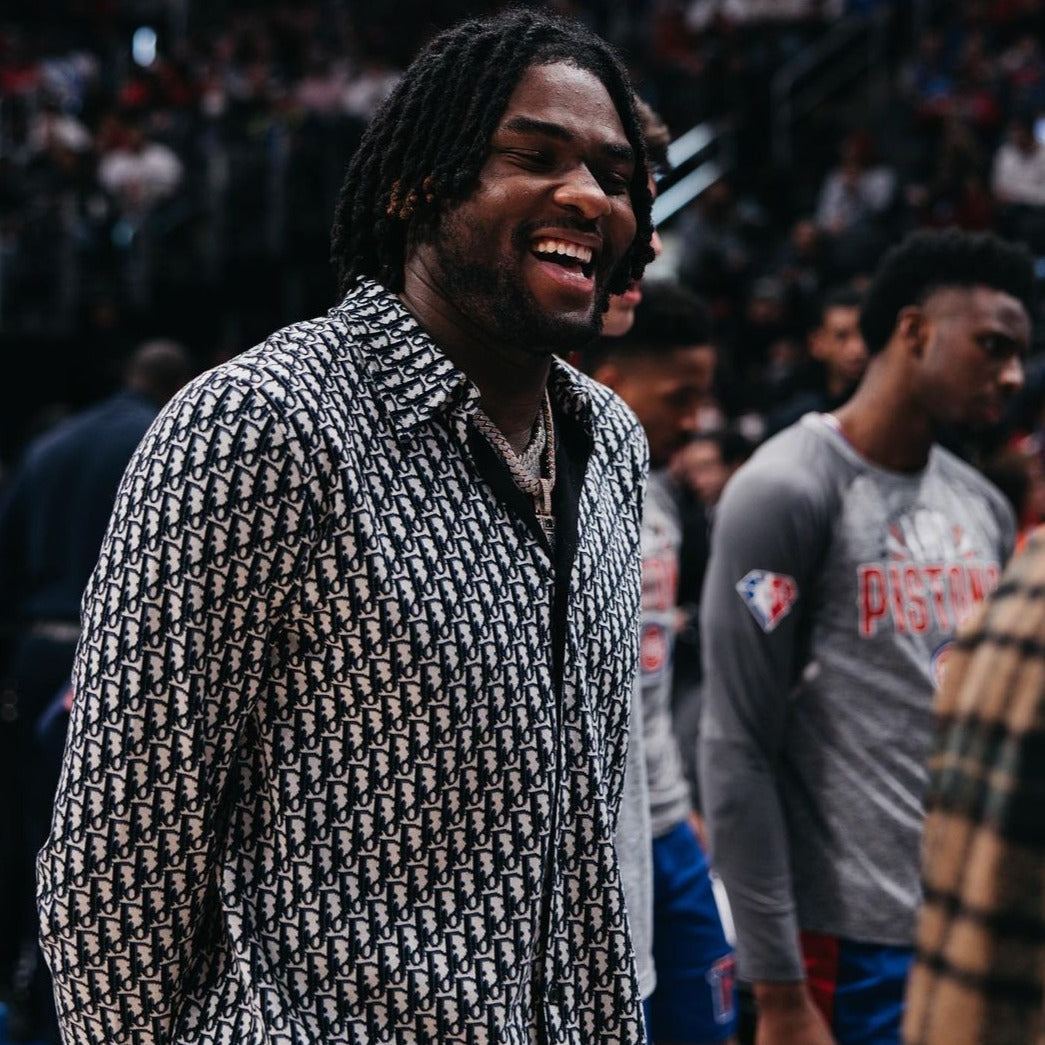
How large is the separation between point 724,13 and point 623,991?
14.8 m

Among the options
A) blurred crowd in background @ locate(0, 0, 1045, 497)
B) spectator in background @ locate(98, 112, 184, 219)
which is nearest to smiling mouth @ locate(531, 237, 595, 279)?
blurred crowd in background @ locate(0, 0, 1045, 497)

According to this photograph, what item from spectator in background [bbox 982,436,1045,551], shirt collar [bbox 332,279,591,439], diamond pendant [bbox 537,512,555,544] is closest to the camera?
shirt collar [bbox 332,279,591,439]

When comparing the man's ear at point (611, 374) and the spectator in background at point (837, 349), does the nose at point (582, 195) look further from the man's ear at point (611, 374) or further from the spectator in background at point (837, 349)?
the spectator in background at point (837, 349)

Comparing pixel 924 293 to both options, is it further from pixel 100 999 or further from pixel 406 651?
pixel 100 999

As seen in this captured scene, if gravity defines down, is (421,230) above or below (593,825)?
above

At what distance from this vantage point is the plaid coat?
0.89 m

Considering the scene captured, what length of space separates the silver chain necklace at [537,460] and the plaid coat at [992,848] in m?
0.84

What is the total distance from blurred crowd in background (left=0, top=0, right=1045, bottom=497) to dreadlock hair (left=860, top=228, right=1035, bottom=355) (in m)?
6.79

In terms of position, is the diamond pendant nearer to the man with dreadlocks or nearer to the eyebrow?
the man with dreadlocks

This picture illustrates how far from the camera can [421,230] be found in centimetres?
176

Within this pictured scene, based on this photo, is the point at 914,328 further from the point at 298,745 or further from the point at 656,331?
the point at 298,745

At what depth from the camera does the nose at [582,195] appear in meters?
1.70

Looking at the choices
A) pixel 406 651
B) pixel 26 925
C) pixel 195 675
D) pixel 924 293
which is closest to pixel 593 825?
pixel 406 651

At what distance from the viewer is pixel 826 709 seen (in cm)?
285
